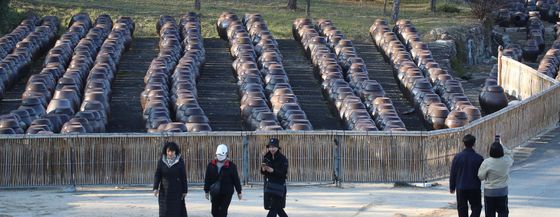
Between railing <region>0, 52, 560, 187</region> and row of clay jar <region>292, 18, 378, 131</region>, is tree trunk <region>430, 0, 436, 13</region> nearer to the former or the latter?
row of clay jar <region>292, 18, 378, 131</region>

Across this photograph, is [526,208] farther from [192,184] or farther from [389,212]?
[192,184]

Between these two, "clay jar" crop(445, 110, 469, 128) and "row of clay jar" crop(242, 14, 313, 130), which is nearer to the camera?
"clay jar" crop(445, 110, 469, 128)

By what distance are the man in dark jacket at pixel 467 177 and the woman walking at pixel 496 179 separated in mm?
203

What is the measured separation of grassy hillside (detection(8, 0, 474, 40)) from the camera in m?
46.2

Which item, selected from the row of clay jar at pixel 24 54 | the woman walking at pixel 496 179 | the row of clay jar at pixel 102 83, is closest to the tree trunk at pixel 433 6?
the row of clay jar at pixel 102 83

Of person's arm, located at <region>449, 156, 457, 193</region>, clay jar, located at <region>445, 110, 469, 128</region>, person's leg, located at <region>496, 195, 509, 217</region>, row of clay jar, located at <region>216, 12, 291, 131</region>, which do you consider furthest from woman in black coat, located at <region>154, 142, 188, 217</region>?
clay jar, located at <region>445, 110, 469, 128</region>

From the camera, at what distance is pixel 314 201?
818 inches

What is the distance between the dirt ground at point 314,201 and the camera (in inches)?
773

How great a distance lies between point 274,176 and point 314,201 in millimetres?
3741


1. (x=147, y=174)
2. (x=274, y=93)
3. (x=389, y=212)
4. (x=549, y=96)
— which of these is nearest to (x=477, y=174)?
(x=389, y=212)

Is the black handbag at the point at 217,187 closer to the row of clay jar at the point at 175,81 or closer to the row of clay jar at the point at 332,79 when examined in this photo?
the row of clay jar at the point at 175,81

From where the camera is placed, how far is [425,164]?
74.1 ft

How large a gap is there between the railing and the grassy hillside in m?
22.0

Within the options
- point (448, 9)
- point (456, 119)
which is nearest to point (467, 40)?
point (448, 9)
